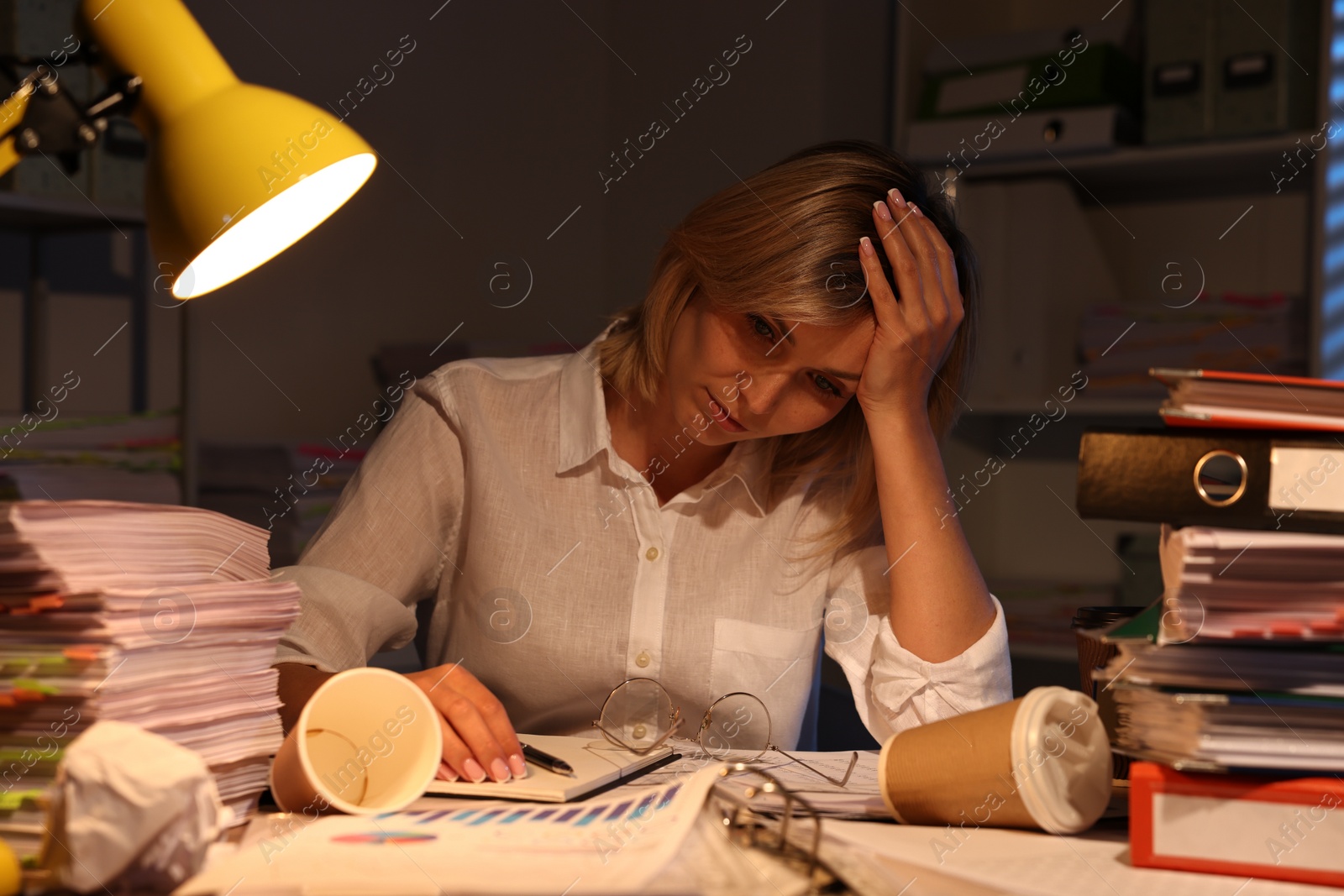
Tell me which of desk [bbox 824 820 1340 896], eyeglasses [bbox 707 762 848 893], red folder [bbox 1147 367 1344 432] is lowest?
desk [bbox 824 820 1340 896]

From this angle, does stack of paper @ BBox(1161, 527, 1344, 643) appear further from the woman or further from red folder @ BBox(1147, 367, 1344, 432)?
the woman

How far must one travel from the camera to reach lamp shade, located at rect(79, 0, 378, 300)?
24.0 inches

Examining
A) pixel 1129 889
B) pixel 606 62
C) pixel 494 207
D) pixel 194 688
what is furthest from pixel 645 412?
pixel 606 62

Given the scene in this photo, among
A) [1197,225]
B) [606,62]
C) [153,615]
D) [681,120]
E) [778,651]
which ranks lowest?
[778,651]

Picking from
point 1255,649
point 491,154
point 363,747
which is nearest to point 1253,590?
point 1255,649

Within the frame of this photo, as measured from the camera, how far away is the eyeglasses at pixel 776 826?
0.59 meters

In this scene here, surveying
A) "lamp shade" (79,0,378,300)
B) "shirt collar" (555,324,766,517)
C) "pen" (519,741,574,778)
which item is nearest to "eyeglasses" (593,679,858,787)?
"shirt collar" (555,324,766,517)

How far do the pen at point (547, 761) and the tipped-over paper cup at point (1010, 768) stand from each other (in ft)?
0.78

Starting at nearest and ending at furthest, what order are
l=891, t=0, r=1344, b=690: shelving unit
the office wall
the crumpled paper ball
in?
the crumpled paper ball → the office wall → l=891, t=0, r=1344, b=690: shelving unit

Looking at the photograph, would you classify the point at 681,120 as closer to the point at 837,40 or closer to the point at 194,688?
the point at 837,40

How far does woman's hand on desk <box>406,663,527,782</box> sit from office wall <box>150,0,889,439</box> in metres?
1.31

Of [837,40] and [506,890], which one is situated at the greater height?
[837,40]

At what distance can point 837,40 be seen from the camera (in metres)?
2.45

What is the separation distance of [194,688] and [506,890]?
0.27 m
